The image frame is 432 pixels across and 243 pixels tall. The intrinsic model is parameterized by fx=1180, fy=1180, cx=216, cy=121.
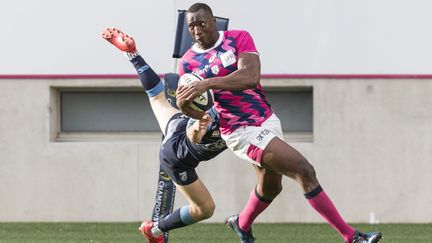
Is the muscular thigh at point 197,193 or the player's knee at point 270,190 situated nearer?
the muscular thigh at point 197,193

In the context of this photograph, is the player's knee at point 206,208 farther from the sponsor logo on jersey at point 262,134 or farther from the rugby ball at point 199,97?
the rugby ball at point 199,97

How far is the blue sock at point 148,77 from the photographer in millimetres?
9883

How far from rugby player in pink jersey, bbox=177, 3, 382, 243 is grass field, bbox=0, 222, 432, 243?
2.33 meters

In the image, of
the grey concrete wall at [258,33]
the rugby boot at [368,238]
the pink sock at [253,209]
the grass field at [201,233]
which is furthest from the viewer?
the grey concrete wall at [258,33]

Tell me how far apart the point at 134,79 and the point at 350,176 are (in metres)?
2.90

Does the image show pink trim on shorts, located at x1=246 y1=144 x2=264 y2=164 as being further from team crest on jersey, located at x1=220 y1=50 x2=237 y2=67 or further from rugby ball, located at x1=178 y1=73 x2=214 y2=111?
team crest on jersey, located at x1=220 y1=50 x2=237 y2=67

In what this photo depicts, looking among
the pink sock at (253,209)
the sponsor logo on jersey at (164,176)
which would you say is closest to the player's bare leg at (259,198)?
the pink sock at (253,209)

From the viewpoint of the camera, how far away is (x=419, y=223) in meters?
14.1

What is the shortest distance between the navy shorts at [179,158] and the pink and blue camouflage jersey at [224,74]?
0.38m

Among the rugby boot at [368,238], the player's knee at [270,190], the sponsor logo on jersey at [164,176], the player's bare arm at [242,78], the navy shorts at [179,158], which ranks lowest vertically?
the sponsor logo on jersey at [164,176]

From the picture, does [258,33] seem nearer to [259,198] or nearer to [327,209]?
[259,198]

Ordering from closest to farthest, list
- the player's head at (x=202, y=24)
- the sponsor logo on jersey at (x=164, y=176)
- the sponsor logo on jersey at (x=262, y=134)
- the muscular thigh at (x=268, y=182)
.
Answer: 1. the player's head at (x=202, y=24)
2. the sponsor logo on jersey at (x=262, y=134)
3. the muscular thigh at (x=268, y=182)
4. the sponsor logo on jersey at (x=164, y=176)

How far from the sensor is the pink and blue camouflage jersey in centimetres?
905

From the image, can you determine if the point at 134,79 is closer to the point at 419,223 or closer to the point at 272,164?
the point at 419,223
